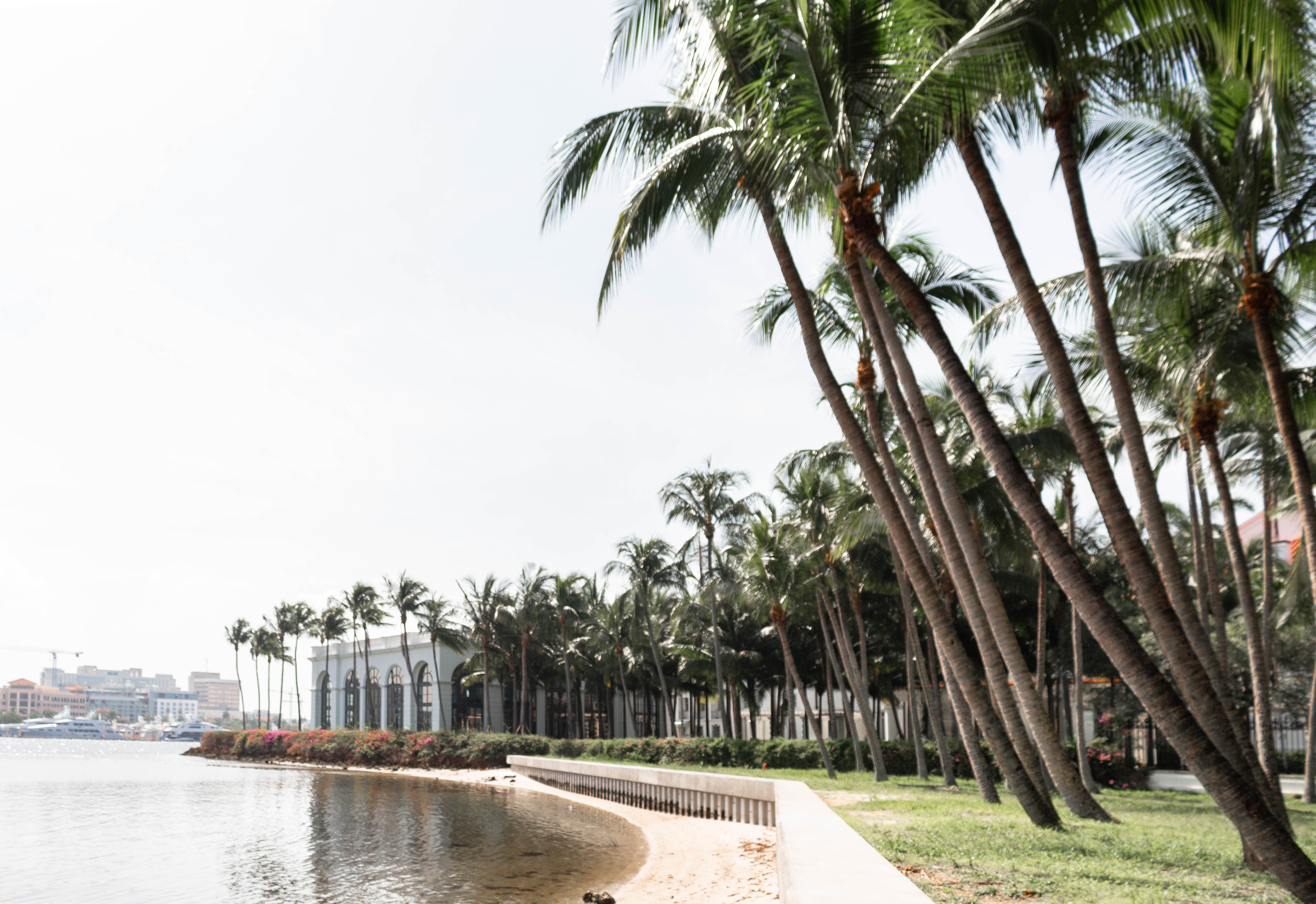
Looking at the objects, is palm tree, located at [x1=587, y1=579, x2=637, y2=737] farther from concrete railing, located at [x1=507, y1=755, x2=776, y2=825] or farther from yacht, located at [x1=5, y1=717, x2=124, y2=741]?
yacht, located at [x1=5, y1=717, x2=124, y2=741]

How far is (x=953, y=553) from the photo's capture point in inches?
502

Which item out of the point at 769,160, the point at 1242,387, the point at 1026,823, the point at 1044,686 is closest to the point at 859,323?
the point at 1242,387

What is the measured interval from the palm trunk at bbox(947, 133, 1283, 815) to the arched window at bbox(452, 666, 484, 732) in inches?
2268

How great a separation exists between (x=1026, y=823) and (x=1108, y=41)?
29.1 feet

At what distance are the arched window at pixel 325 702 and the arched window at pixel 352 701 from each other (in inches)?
138

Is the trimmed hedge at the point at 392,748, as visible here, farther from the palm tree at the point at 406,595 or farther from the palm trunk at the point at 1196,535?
the palm trunk at the point at 1196,535

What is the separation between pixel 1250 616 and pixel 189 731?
169 meters

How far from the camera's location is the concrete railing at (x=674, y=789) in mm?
19422

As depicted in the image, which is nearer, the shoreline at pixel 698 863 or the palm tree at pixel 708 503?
the shoreline at pixel 698 863

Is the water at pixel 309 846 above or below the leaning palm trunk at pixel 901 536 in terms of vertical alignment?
below

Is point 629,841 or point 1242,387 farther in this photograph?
point 629,841

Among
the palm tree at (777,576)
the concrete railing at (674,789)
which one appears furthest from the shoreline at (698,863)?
the palm tree at (777,576)

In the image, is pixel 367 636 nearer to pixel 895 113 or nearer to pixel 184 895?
pixel 184 895

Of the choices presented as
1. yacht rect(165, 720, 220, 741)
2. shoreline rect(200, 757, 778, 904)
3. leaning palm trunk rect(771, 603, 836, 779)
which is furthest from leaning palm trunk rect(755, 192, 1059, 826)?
yacht rect(165, 720, 220, 741)
